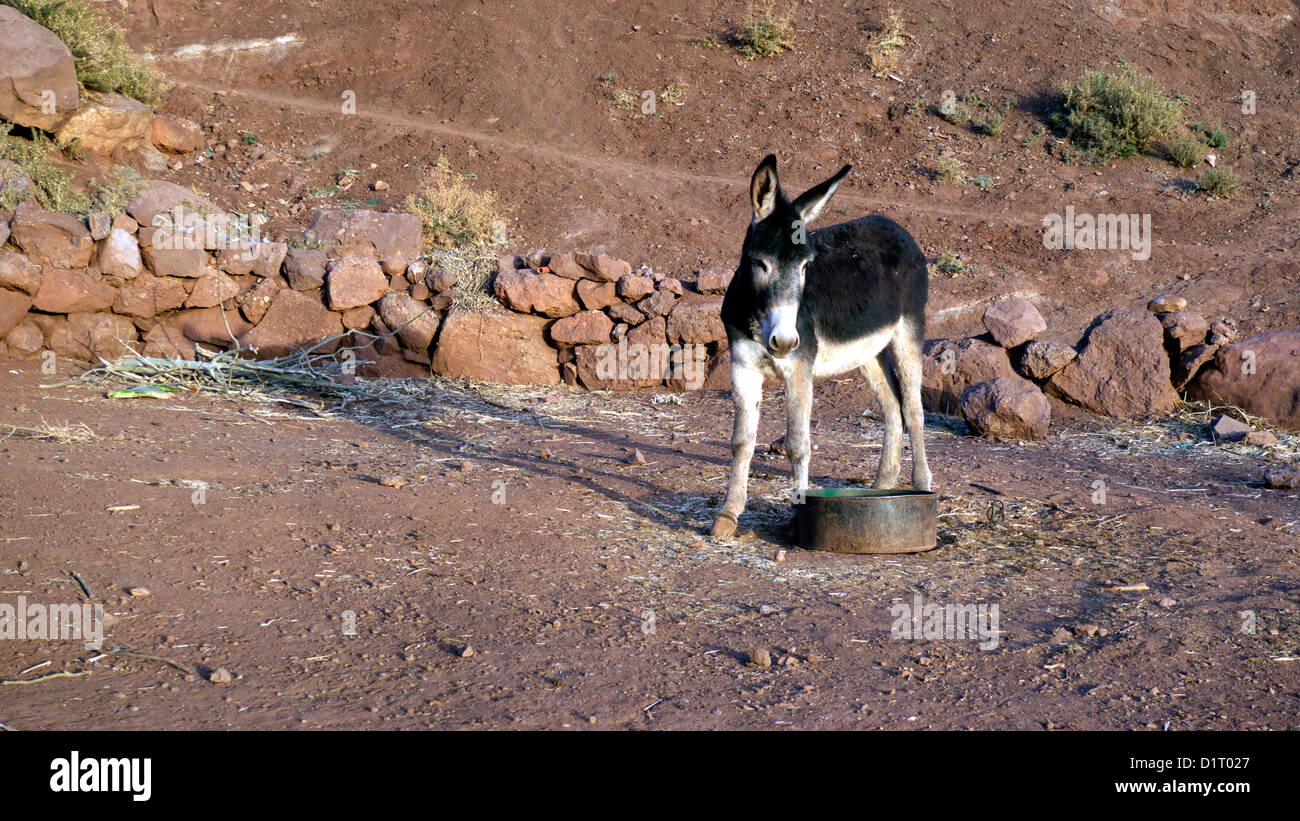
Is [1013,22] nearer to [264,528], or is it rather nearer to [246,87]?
[246,87]

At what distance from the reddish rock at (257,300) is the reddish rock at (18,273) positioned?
171 cm

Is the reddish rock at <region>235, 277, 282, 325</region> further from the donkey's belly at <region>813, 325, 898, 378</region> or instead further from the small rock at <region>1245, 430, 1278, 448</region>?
the small rock at <region>1245, 430, 1278, 448</region>

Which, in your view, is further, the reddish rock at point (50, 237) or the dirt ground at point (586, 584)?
the reddish rock at point (50, 237)

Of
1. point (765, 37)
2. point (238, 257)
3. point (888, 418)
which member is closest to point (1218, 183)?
point (765, 37)

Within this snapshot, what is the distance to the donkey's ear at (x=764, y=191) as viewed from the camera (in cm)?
527

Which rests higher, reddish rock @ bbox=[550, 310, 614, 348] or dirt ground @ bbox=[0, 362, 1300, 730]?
reddish rock @ bbox=[550, 310, 614, 348]

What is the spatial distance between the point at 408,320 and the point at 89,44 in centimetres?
599

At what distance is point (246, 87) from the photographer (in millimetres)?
16406

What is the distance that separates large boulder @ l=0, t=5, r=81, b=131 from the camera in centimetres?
1038

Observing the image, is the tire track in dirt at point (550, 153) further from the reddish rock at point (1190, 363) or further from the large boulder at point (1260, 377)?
the large boulder at point (1260, 377)

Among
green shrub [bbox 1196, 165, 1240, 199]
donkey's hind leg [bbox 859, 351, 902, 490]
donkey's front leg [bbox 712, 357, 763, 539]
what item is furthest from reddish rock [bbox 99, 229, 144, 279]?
→ green shrub [bbox 1196, 165, 1240, 199]

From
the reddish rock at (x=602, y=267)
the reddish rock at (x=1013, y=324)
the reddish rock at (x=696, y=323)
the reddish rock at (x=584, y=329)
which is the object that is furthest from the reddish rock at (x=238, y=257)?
the reddish rock at (x=1013, y=324)

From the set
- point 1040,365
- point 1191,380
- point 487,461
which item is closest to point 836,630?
point 487,461

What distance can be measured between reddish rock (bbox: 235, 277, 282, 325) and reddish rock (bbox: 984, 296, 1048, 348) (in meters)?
7.03
